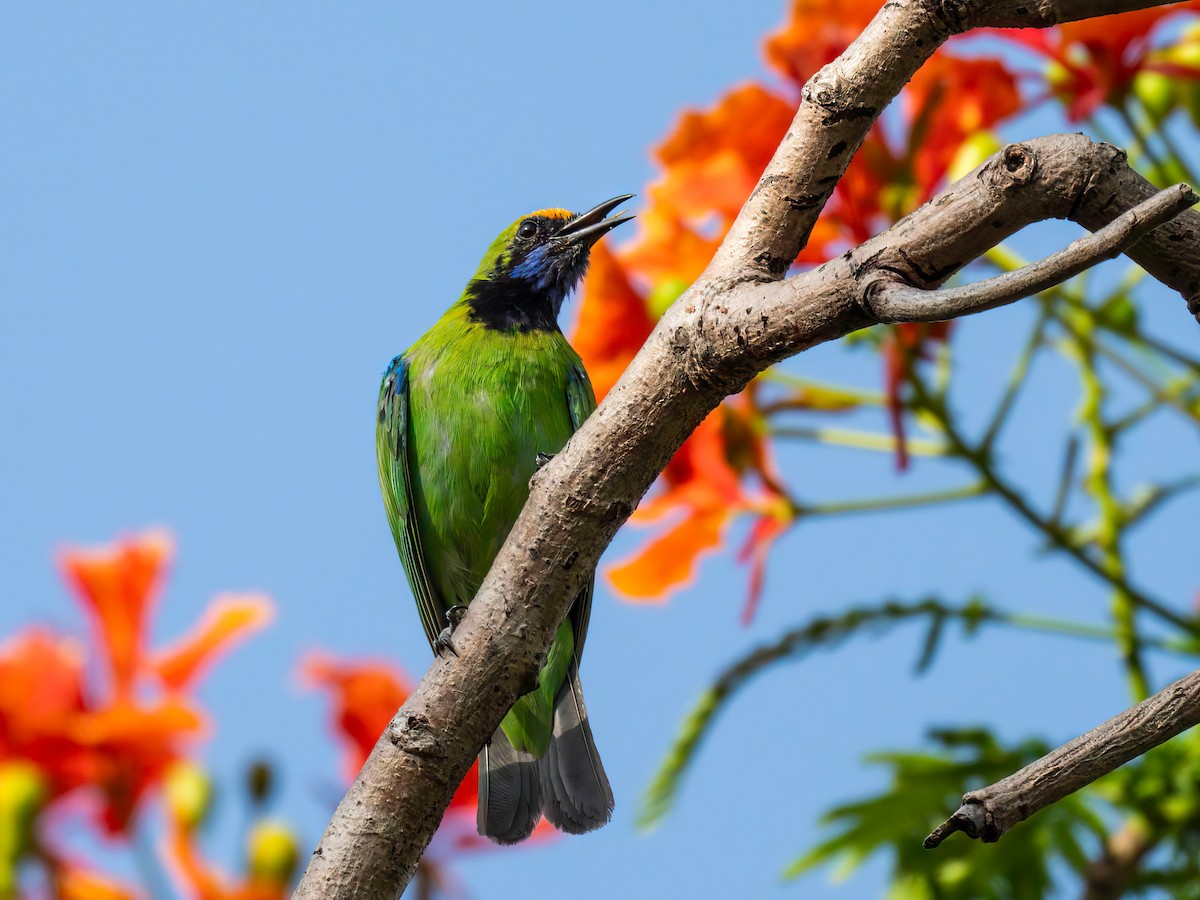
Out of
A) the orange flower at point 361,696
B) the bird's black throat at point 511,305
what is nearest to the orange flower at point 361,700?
the orange flower at point 361,696

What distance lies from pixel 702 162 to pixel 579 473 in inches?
53.2

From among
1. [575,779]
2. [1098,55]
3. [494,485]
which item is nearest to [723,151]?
[1098,55]

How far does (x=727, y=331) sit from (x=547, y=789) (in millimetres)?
1744

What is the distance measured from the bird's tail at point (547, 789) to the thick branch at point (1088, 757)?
1.88 meters

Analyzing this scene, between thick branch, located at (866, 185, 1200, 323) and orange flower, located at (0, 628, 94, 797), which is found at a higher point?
orange flower, located at (0, 628, 94, 797)

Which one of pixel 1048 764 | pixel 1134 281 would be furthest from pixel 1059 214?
pixel 1134 281

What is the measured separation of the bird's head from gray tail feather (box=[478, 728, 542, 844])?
124 cm

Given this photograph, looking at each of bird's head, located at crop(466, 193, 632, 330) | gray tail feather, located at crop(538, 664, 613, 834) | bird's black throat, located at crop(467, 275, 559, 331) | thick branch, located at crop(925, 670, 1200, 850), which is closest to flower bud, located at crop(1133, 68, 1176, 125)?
bird's head, located at crop(466, 193, 632, 330)

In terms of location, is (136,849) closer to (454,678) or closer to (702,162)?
(454,678)

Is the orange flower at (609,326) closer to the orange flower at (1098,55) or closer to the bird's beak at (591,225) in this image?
the bird's beak at (591,225)

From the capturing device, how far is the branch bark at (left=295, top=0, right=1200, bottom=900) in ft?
5.53

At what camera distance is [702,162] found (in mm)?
3127

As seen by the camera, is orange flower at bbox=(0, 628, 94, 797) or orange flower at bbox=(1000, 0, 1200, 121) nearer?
orange flower at bbox=(0, 628, 94, 797)

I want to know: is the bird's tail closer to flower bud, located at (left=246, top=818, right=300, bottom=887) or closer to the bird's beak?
flower bud, located at (left=246, top=818, right=300, bottom=887)
